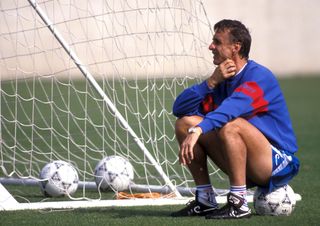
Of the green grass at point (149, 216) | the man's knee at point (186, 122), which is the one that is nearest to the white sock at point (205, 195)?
the green grass at point (149, 216)

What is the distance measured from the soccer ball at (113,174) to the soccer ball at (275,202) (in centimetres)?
180

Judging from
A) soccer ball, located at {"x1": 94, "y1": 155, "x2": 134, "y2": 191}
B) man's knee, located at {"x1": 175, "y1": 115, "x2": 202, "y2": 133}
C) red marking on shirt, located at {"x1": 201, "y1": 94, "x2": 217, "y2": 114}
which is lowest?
soccer ball, located at {"x1": 94, "y1": 155, "x2": 134, "y2": 191}

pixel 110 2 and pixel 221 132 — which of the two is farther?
pixel 110 2

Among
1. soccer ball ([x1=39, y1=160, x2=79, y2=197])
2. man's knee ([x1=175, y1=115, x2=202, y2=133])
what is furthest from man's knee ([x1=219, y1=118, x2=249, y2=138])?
soccer ball ([x1=39, y1=160, x2=79, y2=197])

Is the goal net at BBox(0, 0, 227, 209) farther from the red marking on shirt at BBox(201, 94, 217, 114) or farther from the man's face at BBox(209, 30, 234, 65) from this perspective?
the man's face at BBox(209, 30, 234, 65)

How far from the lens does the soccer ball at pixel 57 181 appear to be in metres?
7.54

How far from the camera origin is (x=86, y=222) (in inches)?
240

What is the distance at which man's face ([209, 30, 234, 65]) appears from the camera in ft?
20.4

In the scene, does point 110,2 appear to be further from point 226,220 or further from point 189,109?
point 226,220

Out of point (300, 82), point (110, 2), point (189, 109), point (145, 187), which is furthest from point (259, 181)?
point (300, 82)

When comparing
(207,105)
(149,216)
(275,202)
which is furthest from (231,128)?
(149,216)

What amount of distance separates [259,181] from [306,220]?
42 centimetres

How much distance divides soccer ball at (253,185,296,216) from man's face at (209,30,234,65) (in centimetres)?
96

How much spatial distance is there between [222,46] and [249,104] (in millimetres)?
457
